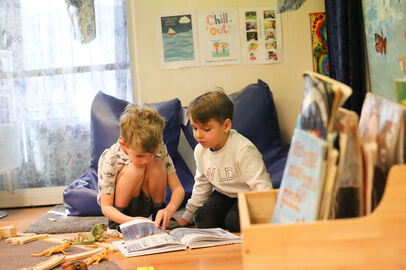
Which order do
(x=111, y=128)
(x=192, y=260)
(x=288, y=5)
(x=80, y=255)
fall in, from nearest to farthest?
(x=192, y=260), (x=80, y=255), (x=111, y=128), (x=288, y=5)

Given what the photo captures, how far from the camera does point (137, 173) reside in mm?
2064

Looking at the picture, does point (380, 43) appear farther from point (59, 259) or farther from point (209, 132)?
point (59, 259)

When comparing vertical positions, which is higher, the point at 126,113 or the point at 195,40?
the point at 195,40

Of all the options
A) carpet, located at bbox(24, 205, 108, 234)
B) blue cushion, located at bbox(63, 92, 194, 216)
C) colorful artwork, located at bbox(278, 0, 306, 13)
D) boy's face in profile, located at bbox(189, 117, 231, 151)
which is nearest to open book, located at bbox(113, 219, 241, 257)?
boy's face in profile, located at bbox(189, 117, 231, 151)

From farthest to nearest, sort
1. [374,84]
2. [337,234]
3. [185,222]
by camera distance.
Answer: [374,84]
[185,222]
[337,234]

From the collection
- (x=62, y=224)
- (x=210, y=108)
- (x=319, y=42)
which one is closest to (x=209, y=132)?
(x=210, y=108)

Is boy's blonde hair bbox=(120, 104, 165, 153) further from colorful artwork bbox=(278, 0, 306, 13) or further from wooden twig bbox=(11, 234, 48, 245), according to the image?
colorful artwork bbox=(278, 0, 306, 13)

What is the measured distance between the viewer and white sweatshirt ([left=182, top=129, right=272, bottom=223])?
204cm

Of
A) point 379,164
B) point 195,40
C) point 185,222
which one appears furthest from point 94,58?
point 379,164

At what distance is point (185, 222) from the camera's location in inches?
89.1

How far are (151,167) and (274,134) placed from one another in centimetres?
112

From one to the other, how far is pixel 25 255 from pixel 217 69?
1720 mm

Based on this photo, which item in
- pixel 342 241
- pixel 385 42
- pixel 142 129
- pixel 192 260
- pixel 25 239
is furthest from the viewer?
pixel 385 42

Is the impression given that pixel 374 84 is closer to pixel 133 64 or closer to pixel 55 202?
pixel 133 64
